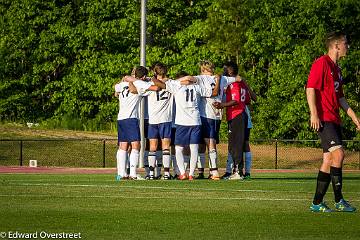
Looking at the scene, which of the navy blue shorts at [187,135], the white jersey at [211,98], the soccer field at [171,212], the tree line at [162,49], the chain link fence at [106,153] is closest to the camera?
the soccer field at [171,212]

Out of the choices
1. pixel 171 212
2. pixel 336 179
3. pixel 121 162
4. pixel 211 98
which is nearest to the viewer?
pixel 171 212

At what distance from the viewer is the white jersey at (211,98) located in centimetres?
2425

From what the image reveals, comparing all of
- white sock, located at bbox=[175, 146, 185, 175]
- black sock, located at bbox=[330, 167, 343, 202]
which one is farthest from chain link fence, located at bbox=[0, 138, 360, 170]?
black sock, located at bbox=[330, 167, 343, 202]

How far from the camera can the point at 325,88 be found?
625 inches

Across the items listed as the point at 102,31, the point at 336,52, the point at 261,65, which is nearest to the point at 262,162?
the point at 261,65

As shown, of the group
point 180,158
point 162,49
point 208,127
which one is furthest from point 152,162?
point 162,49

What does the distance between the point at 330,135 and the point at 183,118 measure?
28.1ft

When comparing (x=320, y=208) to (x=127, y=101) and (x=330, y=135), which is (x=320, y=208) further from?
(x=127, y=101)

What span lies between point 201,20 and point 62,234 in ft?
119

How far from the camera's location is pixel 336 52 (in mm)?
16078

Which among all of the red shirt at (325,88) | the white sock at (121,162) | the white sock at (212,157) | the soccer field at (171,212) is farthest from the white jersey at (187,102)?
the red shirt at (325,88)

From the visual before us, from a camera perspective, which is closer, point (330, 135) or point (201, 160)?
point (330, 135)

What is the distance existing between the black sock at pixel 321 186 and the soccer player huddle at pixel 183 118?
7791mm

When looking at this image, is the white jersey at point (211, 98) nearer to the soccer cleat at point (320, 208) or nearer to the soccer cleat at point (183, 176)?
the soccer cleat at point (183, 176)
